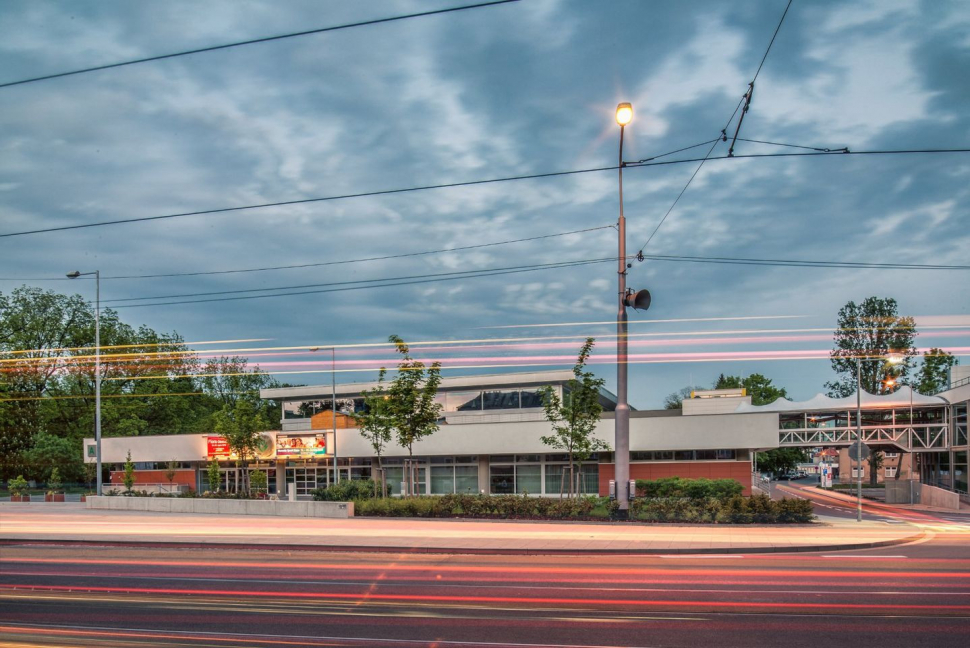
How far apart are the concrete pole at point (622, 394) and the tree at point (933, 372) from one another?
62535 millimetres

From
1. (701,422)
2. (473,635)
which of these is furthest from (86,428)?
(473,635)

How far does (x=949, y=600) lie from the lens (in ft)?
37.8

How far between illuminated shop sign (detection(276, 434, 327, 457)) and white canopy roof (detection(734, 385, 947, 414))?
23.3m

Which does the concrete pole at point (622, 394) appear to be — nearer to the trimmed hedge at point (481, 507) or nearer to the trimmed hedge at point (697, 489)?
the trimmed hedge at point (481, 507)

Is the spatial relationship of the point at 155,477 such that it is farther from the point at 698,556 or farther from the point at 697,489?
the point at 698,556

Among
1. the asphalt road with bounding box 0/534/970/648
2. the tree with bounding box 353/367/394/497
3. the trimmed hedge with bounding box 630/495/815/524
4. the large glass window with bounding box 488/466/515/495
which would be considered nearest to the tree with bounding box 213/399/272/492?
the tree with bounding box 353/367/394/497

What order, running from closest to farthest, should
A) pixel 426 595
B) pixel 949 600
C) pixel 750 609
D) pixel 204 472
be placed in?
1. pixel 750 609
2. pixel 949 600
3. pixel 426 595
4. pixel 204 472

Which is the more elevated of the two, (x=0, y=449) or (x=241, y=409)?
(x=241, y=409)

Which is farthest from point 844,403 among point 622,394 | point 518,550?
point 518,550

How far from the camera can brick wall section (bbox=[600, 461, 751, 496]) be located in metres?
35.9

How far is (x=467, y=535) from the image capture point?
21.2 meters

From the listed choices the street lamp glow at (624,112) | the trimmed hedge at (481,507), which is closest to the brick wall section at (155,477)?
the trimmed hedge at (481,507)

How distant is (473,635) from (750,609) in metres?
4.18

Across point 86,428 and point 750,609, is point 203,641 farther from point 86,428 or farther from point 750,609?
point 86,428
